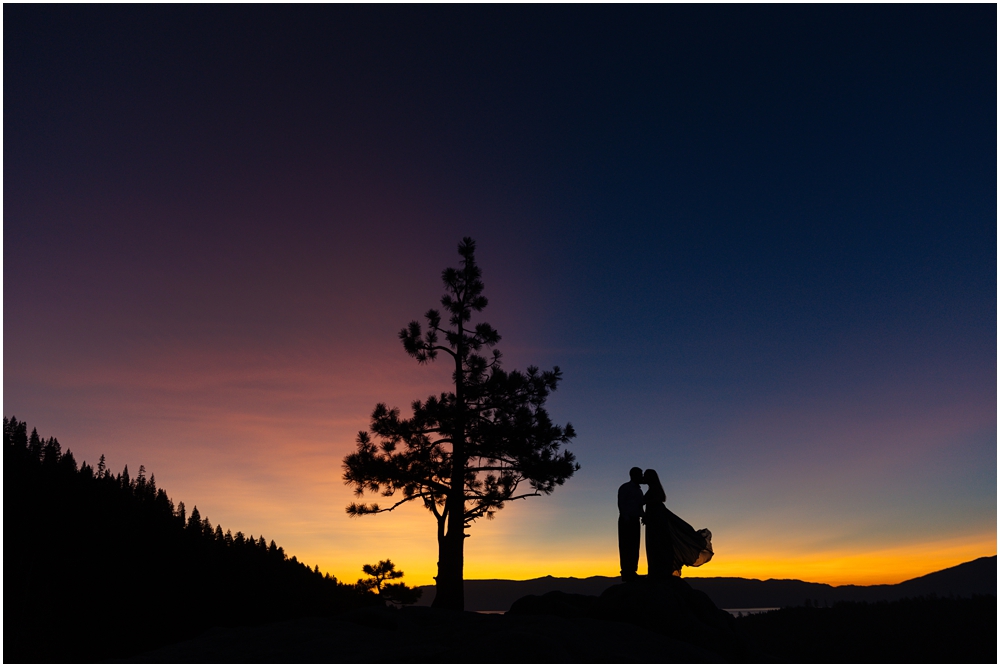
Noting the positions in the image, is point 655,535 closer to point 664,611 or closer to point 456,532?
point 664,611

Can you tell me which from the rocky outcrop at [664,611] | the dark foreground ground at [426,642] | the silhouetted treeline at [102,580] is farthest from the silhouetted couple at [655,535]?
the silhouetted treeline at [102,580]

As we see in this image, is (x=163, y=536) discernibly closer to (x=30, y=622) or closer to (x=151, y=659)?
(x=30, y=622)

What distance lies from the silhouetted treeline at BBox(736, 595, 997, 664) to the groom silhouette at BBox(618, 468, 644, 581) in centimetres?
448

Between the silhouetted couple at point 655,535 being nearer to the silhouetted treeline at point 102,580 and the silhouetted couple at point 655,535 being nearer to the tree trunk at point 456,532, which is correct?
the tree trunk at point 456,532

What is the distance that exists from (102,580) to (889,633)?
3834cm

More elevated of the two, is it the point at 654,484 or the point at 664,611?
the point at 654,484

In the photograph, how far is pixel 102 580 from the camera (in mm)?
34250

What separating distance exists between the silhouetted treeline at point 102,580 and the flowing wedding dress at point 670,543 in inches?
673

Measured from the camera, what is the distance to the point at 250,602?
3641 cm

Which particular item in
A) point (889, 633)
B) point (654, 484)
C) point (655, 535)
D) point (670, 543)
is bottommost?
point (889, 633)

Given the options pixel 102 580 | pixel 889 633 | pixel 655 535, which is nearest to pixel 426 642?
pixel 655 535

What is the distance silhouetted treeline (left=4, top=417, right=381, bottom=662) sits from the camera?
3009cm

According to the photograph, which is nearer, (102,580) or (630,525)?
(630,525)

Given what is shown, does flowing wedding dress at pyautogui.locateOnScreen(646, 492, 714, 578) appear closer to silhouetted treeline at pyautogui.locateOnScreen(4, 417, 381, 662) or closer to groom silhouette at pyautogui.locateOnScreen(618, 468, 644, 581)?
groom silhouette at pyautogui.locateOnScreen(618, 468, 644, 581)
